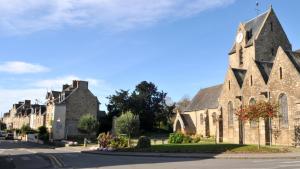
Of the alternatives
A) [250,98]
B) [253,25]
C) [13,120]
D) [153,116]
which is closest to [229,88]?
[250,98]

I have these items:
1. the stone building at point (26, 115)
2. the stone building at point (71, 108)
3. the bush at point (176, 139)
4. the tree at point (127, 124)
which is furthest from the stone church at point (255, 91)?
the stone building at point (26, 115)

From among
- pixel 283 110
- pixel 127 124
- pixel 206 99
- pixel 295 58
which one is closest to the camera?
pixel 283 110

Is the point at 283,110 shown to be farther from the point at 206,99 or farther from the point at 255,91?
the point at 206,99

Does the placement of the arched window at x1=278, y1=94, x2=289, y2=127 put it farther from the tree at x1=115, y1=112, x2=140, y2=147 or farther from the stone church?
the tree at x1=115, y1=112, x2=140, y2=147

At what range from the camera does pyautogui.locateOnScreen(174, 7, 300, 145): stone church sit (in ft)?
120

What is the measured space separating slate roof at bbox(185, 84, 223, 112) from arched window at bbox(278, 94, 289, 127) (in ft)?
69.7

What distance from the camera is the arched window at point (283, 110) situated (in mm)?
36838

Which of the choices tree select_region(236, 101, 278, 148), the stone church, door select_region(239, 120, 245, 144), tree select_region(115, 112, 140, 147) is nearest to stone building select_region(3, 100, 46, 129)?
the stone church

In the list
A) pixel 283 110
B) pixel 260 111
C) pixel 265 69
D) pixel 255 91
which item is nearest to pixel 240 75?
pixel 265 69

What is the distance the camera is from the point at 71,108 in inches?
2712

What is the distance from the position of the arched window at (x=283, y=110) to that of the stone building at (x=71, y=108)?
3897cm

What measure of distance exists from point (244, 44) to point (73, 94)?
3113 centimetres

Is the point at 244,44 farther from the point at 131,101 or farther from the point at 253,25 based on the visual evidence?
the point at 131,101

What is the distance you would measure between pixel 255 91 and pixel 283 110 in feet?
16.4
